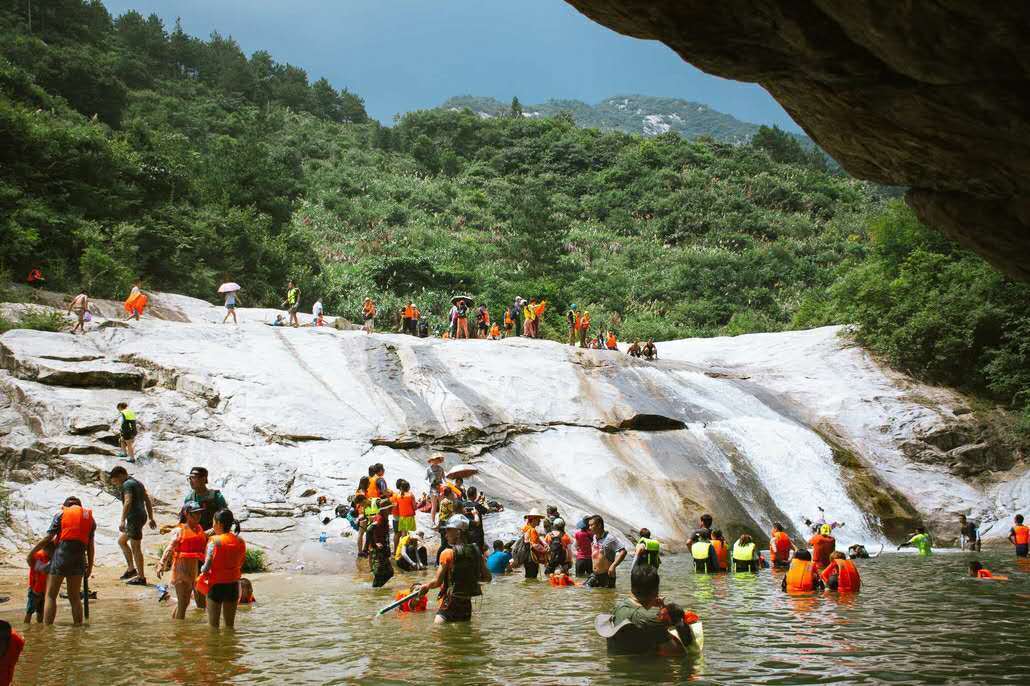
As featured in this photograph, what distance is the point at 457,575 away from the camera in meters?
9.74

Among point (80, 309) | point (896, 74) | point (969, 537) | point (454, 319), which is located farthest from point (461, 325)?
point (896, 74)

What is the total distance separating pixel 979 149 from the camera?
22.3ft

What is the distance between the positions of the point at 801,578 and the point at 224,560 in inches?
332

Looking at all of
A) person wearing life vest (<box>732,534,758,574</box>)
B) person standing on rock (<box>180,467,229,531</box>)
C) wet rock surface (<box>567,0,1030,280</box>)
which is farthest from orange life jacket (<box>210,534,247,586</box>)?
person wearing life vest (<box>732,534,758,574</box>)

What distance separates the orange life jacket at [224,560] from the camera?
9.36m

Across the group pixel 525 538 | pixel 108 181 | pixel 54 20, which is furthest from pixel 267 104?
pixel 525 538

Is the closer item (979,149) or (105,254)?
(979,149)

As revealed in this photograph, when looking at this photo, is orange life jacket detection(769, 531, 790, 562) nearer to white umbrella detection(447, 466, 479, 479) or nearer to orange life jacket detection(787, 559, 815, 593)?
orange life jacket detection(787, 559, 815, 593)

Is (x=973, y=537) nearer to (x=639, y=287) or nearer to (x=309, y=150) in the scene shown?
(x=639, y=287)

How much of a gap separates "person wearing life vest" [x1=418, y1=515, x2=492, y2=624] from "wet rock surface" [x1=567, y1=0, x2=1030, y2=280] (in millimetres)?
Answer: 5741

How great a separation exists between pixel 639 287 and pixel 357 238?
68.3 feet

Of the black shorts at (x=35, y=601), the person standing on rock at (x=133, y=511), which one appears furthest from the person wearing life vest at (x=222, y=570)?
the person standing on rock at (x=133, y=511)

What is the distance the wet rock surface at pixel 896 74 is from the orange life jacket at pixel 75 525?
27.4ft

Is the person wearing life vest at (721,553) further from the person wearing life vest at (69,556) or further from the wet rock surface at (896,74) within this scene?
the person wearing life vest at (69,556)
